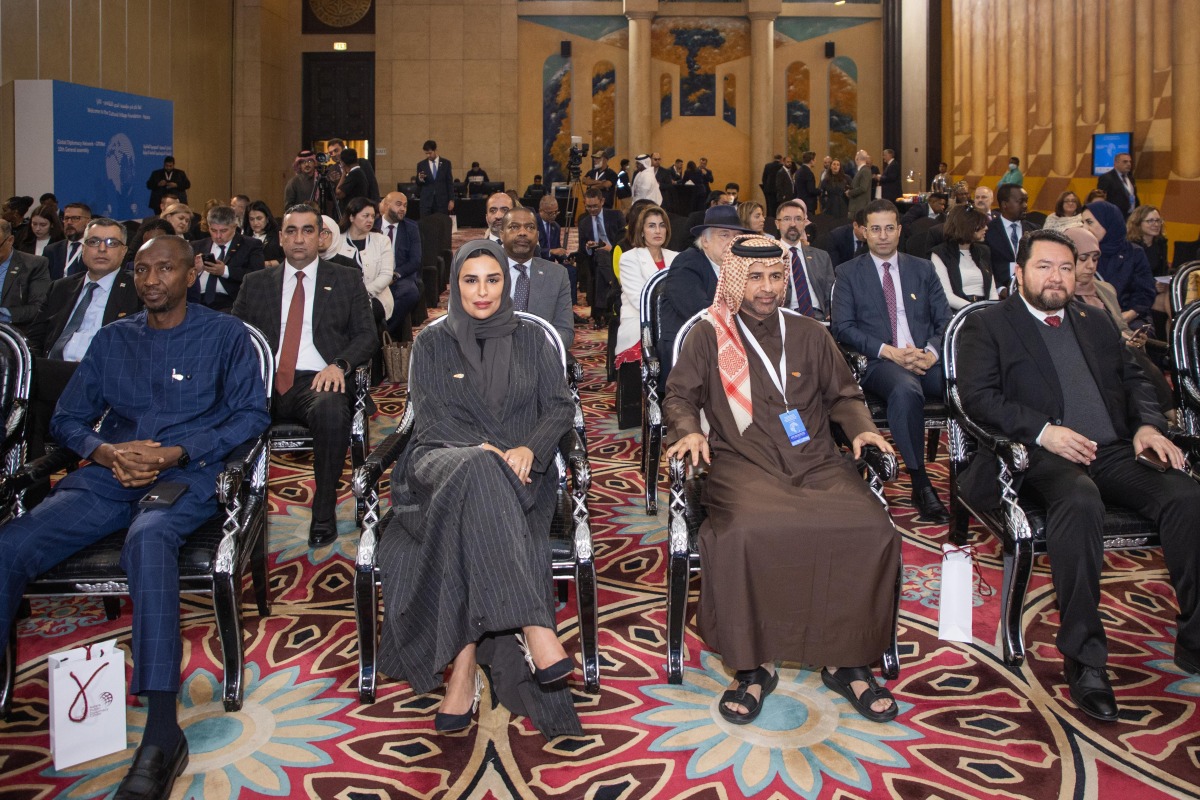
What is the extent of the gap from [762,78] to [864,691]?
20445 mm

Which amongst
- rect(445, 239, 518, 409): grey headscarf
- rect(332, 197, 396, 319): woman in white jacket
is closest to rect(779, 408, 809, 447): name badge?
rect(445, 239, 518, 409): grey headscarf

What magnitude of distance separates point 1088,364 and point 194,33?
16.5 metres

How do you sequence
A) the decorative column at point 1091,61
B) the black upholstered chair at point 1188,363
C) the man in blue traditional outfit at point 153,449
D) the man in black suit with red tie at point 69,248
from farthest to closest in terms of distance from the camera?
the decorative column at point 1091,61, the man in black suit with red tie at point 69,248, the black upholstered chair at point 1188,363, the man in blue traditional outfit at point 153,449

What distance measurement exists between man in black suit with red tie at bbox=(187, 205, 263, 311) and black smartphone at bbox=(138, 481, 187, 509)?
3.53m

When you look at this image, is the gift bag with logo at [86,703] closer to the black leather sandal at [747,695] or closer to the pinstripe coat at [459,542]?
the pinstripe coat at [459,542]

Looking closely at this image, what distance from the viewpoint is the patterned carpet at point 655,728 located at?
8.61ft

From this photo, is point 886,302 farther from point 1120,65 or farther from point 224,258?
point 1120,65

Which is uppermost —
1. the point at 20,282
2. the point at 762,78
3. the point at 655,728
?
the point at 762,78

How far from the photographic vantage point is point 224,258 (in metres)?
6.53

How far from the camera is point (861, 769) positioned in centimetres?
269

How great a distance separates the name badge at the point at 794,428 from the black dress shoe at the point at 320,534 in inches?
79.3

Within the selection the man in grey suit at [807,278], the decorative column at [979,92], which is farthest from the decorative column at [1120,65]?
the man in grey suit at [807,278]

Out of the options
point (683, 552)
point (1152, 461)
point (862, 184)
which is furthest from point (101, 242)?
point (862, 184)

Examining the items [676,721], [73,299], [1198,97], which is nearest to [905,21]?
[1198,97]
